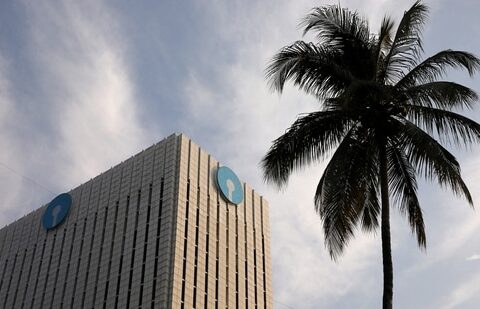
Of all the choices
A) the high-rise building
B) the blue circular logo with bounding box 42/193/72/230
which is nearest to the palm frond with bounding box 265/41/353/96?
the high-rise building

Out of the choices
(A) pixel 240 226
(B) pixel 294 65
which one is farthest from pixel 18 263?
(B) pixel 294 65

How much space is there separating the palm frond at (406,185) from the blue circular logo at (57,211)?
67.2 m

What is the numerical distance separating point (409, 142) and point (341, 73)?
326 cm

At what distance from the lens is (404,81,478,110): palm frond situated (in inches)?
733

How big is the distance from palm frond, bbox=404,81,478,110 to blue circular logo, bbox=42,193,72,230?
226 ft

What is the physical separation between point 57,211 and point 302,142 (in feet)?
224

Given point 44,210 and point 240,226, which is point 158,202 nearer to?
point 240,226

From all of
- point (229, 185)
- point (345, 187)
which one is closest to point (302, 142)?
point (345, 187)

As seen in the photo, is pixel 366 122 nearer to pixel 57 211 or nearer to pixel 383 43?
pixel 383 43

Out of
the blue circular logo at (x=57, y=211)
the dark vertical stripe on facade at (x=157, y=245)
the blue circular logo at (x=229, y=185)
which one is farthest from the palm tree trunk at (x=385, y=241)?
the blue circular logo at (x=57, y=211)

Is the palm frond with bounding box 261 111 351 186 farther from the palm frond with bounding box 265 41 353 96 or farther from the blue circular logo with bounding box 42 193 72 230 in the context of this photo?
the blue circular logo with bounding box 42 193 72 230

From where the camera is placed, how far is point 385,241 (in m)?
18.0

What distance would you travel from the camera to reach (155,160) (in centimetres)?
7438

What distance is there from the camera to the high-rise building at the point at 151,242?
65.0 metres
